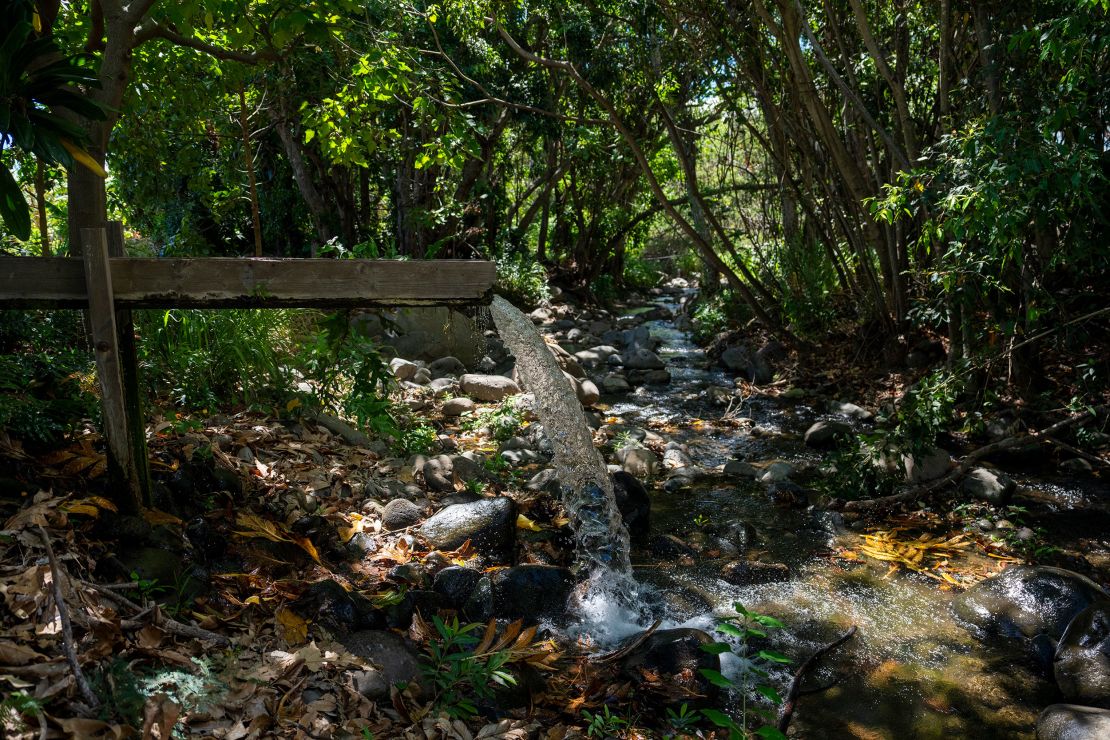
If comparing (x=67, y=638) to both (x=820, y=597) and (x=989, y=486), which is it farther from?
(x=989, y=486)

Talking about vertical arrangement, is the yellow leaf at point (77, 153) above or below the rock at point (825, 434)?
above

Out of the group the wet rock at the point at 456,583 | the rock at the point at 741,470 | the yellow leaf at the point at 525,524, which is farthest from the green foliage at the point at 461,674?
the rock at the point at 741,470

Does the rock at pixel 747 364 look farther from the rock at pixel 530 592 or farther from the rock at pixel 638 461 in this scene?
the rock at pixel 530 592

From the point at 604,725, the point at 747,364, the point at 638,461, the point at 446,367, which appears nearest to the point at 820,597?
the point at 604,725

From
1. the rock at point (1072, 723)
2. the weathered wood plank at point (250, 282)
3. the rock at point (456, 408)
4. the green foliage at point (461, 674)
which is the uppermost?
the weathered wood plank at point (250, 282)

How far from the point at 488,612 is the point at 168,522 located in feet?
5.60

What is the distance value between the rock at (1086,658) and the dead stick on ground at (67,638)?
4094mm

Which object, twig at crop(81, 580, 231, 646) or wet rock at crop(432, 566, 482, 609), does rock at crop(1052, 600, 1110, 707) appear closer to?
wet rock at crop(432, 566, 482, 609)

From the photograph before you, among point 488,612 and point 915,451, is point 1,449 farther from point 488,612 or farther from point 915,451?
point 915,451

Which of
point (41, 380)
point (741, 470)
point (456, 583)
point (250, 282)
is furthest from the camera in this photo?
point (741, 470)

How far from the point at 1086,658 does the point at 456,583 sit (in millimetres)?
3167

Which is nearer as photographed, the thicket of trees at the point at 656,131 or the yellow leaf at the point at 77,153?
the yellow leaf at the point at 77,153

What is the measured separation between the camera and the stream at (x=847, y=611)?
3602 millimetres

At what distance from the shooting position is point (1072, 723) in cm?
322
